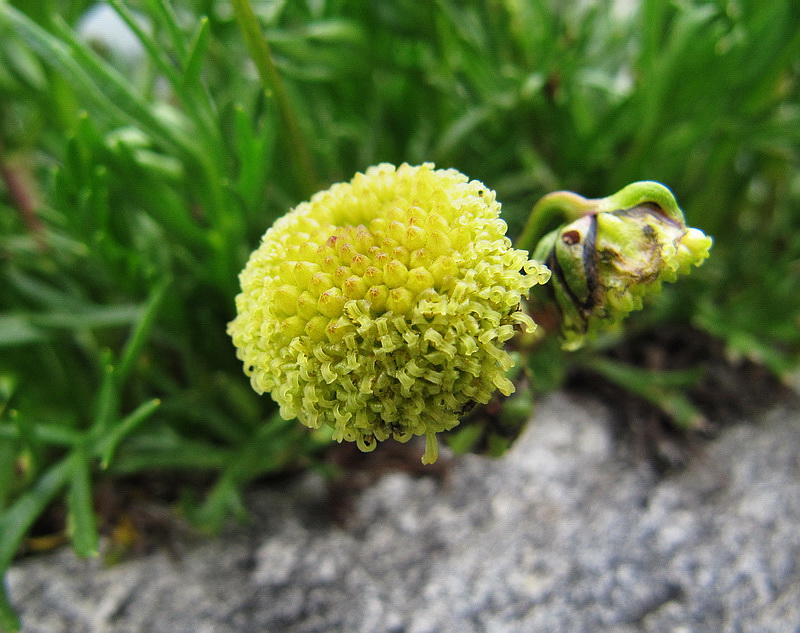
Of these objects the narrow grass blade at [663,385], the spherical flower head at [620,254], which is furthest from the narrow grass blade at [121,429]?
the narrow grass blade at [663,385]

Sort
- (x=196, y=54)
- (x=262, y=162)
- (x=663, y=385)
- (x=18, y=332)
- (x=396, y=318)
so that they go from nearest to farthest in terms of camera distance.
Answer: (x=396, y=318) < (x=196, y=54) < (x=262, y=162) < (x=18, y=332) < (x=663, y=385)

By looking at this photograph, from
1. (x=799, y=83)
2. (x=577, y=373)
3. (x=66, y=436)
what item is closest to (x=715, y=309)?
(x=577, y=373)

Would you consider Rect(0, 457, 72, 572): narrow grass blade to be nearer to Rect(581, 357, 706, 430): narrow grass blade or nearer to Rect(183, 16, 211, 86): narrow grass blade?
Rect(183, 16, 211, 86): narrow grass blade

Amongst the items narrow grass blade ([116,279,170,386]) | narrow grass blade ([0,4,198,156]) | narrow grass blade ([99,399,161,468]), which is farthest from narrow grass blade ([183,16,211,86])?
narrow grass blade ([99,399,161,468])

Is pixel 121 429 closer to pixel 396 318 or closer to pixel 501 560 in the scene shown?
pixel 396 318

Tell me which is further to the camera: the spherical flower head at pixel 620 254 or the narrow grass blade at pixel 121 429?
the narrow grass blade at pixel 121 429

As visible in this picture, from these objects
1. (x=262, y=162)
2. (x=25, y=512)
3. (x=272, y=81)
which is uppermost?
(x=272, y=81)

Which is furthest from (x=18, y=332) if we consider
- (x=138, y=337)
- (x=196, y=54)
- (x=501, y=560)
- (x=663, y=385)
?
(x=663, y=385)

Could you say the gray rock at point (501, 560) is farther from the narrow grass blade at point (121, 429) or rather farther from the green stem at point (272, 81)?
the green stem at point (272, 81)
